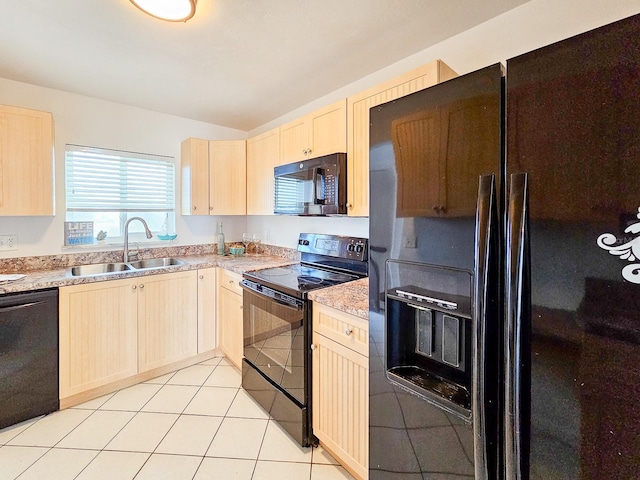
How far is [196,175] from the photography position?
3023 millimetres

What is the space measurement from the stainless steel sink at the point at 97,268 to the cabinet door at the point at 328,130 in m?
2.02

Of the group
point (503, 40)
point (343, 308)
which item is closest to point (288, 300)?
point (343, 308)

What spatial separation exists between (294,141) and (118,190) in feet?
5.98

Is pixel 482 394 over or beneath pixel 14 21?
beneath

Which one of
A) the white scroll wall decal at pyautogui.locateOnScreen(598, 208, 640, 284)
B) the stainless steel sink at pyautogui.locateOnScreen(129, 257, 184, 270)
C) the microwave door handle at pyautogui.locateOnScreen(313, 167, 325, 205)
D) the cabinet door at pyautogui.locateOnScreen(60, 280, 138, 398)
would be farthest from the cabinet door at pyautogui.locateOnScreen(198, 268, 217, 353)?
the white scroll wall decal at pyautogui.locateOnScreen(598, 208, 640, 284)

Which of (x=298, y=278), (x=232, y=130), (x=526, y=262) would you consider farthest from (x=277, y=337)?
(x=232, y=130)

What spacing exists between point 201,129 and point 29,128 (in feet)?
4.85

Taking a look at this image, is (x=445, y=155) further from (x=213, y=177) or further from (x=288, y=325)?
(x=213, y=177)

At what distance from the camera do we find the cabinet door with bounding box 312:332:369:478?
143 cm

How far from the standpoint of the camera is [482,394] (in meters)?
0.84

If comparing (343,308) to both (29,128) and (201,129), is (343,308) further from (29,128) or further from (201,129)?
(201,129)

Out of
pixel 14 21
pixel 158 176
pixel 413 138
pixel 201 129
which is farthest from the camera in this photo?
pixel 201 129

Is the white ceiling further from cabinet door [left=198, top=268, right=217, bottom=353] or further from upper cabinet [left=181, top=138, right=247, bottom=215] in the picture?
cabinet door [left=198, top=268, right=217, bottom=353]

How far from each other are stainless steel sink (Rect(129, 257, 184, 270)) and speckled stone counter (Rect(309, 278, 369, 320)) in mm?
1706
